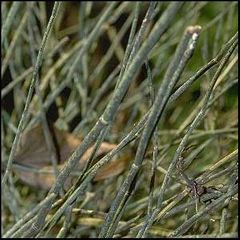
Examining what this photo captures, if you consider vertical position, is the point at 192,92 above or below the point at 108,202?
above

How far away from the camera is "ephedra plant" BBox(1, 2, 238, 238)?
404 millimetres

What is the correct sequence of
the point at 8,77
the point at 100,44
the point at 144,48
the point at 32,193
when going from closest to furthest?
the point at 144,48 → the point at 32,193 → the point at 8,77 → the point at 100,44

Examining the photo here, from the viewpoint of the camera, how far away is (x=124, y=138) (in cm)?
43

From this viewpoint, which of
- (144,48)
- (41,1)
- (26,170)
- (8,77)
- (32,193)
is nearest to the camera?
(144,48)

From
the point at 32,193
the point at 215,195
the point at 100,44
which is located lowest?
the point at 32,193

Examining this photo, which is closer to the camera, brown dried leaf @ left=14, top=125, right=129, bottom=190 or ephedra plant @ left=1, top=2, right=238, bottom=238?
ephedra plant @ left=1, top=2, right=238, bottom=238

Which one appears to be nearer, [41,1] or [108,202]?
[108,202]

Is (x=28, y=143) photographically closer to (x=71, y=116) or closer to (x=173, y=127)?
(x=71, y=116)

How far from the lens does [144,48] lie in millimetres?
305

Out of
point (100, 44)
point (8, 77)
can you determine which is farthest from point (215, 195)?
point (100, 44)

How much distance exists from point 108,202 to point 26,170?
144 mm

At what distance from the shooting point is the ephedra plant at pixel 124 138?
15.9 inches

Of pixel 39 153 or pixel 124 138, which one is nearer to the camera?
pixel 124 138

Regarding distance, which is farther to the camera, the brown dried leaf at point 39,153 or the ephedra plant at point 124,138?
the brown dried leaf at point 39,153
